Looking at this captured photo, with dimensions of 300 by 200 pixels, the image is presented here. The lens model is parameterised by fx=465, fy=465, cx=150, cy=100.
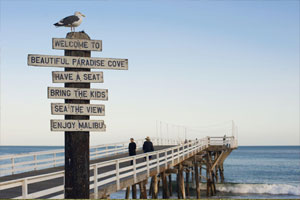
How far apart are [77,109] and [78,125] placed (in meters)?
0.32

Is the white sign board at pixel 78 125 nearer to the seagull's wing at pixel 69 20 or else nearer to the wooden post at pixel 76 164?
the wooden post at pixel 76 164

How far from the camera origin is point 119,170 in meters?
14.7

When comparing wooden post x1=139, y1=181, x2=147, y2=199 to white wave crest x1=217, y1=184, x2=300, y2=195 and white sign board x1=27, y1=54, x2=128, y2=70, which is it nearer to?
white sign board x1=27, y1=54, x2=128, y2=70

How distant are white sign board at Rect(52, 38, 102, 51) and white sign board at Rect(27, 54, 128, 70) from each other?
22cm

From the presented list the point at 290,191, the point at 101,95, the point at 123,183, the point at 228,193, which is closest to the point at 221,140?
the point at 228,193

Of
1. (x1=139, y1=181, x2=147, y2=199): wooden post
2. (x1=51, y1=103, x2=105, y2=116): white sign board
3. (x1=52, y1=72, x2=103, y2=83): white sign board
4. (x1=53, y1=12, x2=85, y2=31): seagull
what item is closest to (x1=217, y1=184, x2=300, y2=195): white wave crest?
(x1=139, y1=181, x2=147, y2=199): wooden post

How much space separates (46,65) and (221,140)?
33.3 metres

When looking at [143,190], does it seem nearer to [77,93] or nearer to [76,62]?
[77,93]

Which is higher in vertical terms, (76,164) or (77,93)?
(77,93)

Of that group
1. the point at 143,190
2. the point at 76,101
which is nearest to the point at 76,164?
the point at 76,101

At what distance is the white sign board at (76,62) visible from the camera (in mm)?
9102

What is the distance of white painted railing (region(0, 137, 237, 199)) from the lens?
9883 millimetres

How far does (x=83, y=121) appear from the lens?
920 cm

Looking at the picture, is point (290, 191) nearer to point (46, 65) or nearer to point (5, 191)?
point (5, 191)
